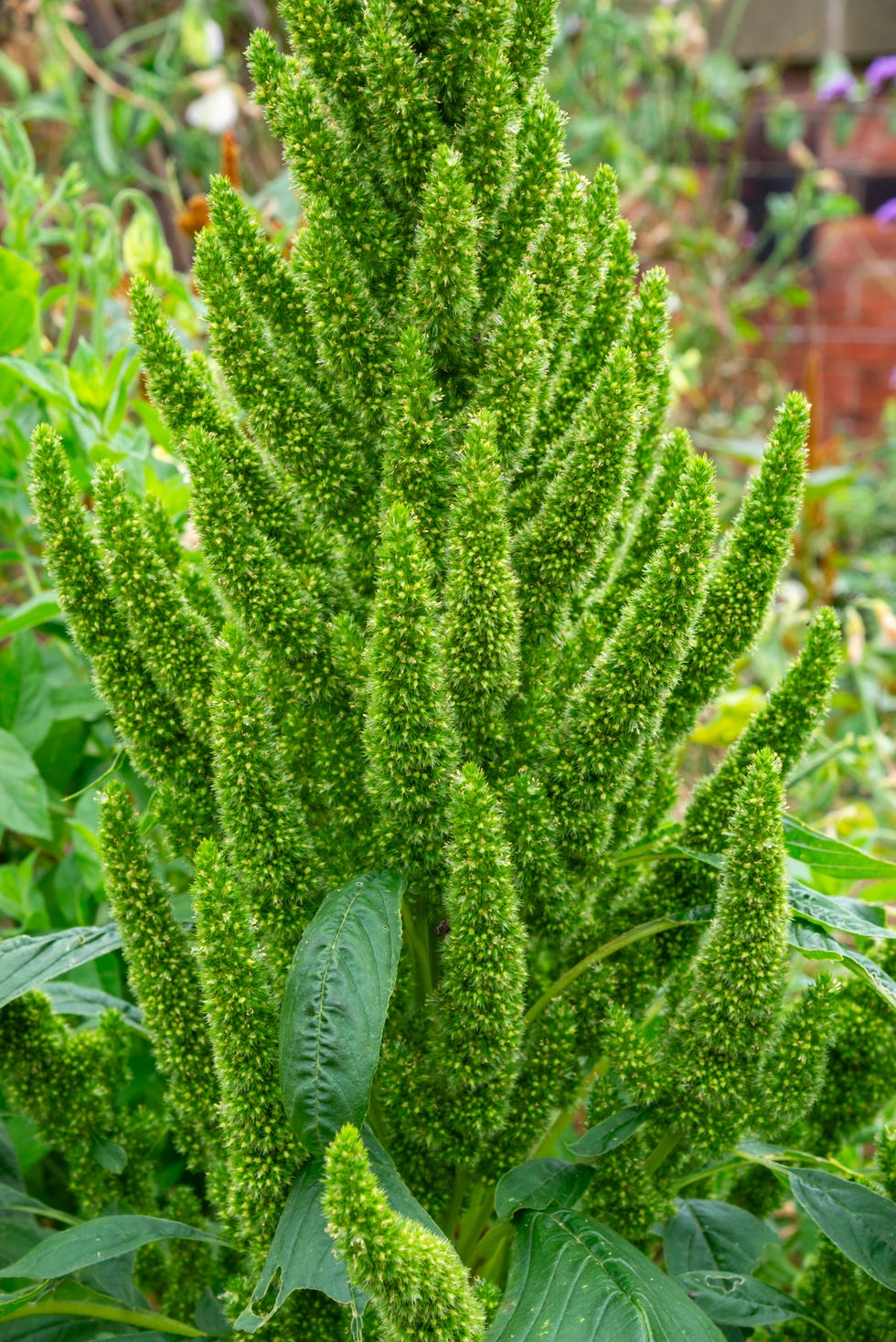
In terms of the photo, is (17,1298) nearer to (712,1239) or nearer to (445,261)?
(712,1239)

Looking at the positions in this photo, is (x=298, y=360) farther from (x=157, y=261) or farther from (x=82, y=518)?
(x=157, y=261)

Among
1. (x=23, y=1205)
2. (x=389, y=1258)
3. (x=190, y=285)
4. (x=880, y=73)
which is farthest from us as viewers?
(x=880, y=73)

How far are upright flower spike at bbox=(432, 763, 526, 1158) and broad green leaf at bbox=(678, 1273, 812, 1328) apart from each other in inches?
7.0

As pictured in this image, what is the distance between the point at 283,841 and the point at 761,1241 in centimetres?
39

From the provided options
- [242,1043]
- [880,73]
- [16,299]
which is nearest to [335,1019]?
[242,1043]

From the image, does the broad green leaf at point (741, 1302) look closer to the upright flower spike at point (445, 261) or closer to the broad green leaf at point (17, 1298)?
the broad green leaf at point (17, 1298)

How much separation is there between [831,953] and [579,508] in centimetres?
24

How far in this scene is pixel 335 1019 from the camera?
490mm

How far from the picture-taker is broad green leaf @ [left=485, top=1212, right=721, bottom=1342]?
49 centimetres

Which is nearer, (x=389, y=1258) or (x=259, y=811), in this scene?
(x=389, y=1258)

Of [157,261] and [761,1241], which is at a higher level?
[157,261]

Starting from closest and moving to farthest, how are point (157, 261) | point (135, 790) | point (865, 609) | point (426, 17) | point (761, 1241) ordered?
point (426, 17), point (761, 1241), point (135, 790), point (157, 261), point (865, 609)

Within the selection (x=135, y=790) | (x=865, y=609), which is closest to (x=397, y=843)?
(x=135, y=790)

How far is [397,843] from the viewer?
556mm
